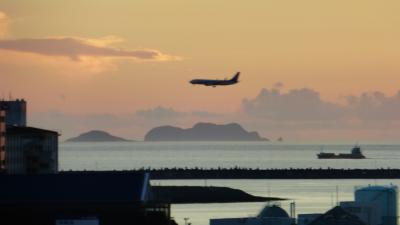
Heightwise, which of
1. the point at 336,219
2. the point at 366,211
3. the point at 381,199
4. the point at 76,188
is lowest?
the point at 76,188

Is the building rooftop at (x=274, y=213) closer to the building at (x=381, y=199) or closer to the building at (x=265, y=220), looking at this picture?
the building at (x=265, y=220)

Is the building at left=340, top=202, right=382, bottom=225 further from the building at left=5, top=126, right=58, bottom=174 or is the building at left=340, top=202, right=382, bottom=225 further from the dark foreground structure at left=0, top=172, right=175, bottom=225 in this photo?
the dark foreground structure at left=0, top=172, right=175, bottom=225

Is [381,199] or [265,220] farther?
[381,199]

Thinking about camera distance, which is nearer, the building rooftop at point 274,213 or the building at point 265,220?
the building at point 265,220

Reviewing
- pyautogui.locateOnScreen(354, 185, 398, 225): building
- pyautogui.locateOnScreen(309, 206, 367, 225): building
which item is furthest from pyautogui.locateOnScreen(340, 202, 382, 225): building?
pyautogui.locateOnScreen(309, 206, 367, 225): building

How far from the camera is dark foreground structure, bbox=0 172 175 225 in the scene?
98812 mm

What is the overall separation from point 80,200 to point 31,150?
81.1 metres

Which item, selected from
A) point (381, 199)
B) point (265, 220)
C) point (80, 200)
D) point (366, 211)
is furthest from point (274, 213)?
point (80, 200)

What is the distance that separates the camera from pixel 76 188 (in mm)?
101250

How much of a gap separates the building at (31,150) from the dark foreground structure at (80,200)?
69.6 metres

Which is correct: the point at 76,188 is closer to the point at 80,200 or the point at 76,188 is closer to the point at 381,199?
the point at 80,200

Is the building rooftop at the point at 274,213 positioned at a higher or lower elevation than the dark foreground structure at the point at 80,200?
higher

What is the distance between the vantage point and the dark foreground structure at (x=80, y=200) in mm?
98812

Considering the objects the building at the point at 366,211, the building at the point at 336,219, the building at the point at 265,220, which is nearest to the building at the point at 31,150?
the building at the point at 265,220
